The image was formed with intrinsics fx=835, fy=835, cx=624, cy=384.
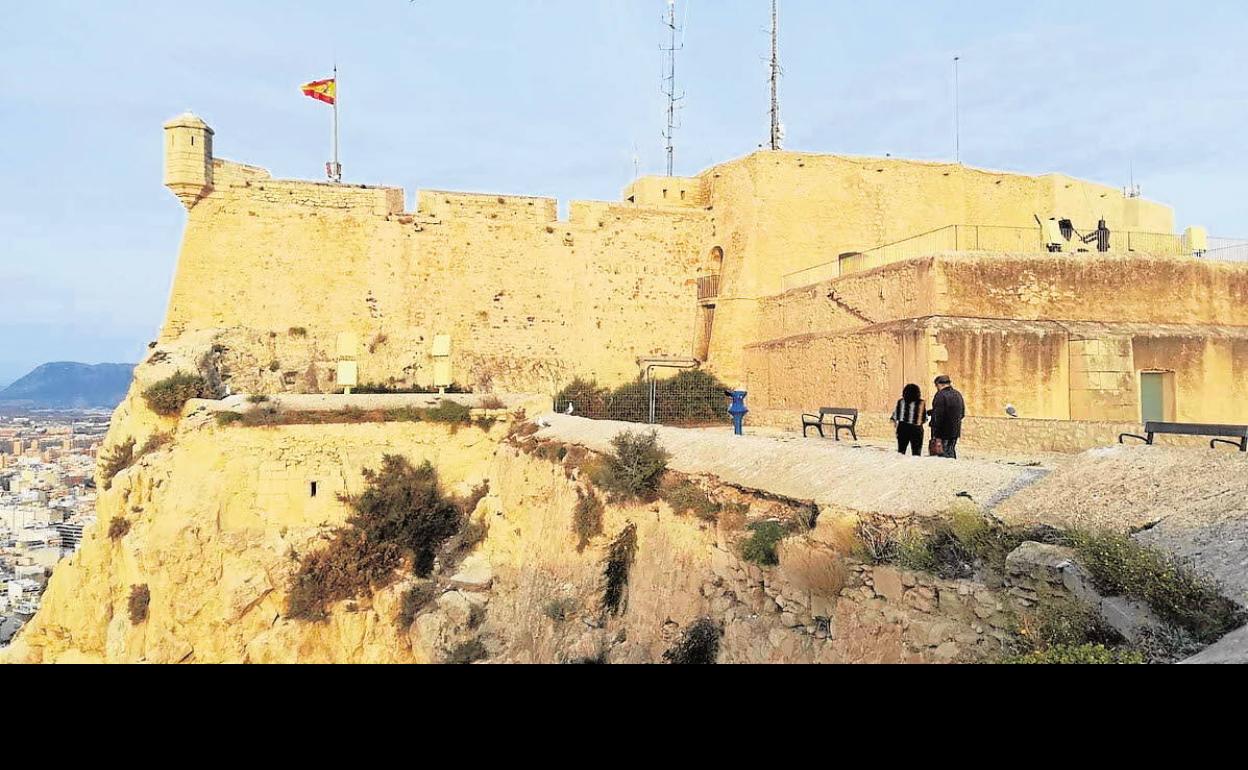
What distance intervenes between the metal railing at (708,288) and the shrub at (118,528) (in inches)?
532

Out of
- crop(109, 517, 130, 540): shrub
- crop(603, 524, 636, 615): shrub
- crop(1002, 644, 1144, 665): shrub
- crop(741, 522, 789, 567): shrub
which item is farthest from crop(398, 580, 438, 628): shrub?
crop(1002, 644, 1144, 665): shrub

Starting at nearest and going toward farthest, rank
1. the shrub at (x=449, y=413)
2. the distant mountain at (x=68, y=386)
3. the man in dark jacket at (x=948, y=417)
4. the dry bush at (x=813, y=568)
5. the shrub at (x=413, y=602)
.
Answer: the dry bush at (x=813, y=568)
the man in dark jacket at (x=948, y=417)
the shrub at (x=413, y=602)
the shrub at (x=449, y=413)
the distant mountain at (x=68, y=386)

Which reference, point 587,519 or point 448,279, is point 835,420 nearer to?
point 587,519

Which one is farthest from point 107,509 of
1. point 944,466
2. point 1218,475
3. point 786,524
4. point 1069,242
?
point 1069,242

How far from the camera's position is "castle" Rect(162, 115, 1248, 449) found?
44.6 ft

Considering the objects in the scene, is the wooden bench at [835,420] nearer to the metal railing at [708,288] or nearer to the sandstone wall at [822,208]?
the sandstone wall at [822,208]

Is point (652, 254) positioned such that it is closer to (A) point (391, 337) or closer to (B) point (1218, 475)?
(A) point (391, 337)

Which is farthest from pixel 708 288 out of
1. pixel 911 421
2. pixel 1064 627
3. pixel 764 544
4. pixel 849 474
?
pixel 1064 627

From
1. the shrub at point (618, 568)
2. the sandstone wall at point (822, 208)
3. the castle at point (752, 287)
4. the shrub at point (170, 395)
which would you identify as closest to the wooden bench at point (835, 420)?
the castle at point (752, 287)

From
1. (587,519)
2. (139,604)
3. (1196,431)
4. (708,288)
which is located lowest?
(139,604)

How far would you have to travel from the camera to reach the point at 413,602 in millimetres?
13227

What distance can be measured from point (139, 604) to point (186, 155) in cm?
910

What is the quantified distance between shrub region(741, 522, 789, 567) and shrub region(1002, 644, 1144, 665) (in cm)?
321

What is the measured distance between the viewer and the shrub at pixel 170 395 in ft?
50.0
